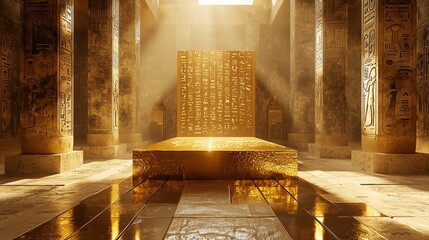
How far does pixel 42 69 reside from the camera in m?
4.96

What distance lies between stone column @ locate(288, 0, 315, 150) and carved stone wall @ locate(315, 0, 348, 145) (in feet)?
7.58

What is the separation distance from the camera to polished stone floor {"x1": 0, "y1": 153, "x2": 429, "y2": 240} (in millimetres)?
2004

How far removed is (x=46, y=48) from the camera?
4.96 meters

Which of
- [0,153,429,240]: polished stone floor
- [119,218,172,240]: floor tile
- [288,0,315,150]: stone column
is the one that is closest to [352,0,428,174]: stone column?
[0,153,429,240]: polished stone floor

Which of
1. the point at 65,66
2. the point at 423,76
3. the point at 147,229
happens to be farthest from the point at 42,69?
the point at 423,76

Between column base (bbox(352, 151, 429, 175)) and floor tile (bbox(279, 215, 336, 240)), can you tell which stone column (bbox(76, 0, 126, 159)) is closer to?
column base (bbox(352, 151, 429, 175))

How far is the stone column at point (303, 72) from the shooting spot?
9828 millimetres

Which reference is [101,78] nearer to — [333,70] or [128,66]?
[128,66]

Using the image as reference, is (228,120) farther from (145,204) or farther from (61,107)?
(145,204)

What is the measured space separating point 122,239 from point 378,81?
4.42 metres

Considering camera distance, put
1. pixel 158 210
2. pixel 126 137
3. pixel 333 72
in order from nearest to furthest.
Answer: pixel 158 210 < pixel 333 72 < pixel 126 137

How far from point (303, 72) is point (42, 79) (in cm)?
715

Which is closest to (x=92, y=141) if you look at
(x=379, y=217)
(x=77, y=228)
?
(x=77, y=228)

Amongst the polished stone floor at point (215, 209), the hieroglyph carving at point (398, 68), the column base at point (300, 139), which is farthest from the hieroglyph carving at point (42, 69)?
the column base at point (300, 139)
